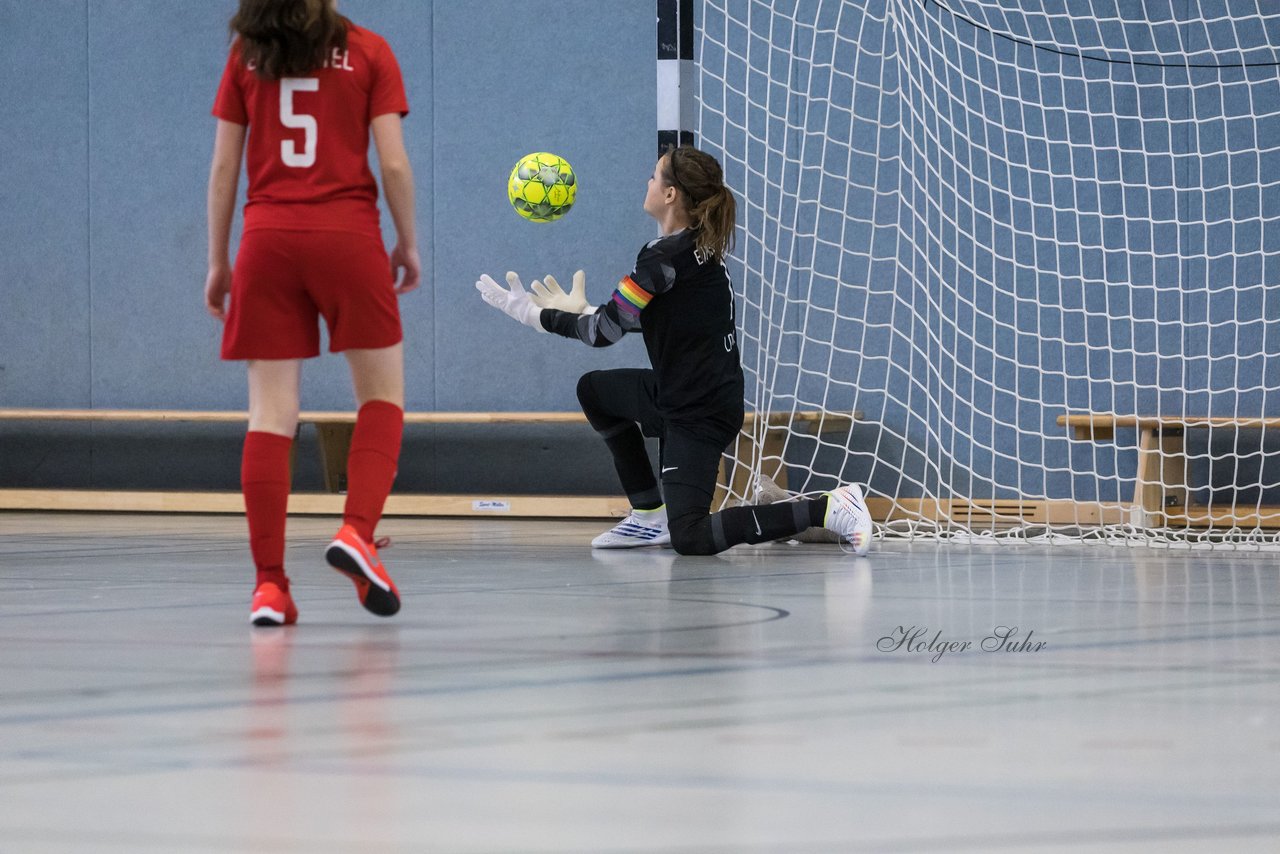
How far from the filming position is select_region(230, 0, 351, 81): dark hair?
2717mm

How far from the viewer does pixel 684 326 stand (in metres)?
4.52

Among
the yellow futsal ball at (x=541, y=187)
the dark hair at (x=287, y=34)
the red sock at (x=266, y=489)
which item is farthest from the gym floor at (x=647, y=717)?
the yellow futsal ball at (x=541, y=187)

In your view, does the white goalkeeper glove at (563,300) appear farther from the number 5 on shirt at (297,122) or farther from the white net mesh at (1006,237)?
the number 5 on shirt at (297,122)

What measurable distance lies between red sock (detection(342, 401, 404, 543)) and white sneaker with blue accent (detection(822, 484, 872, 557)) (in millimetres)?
1929

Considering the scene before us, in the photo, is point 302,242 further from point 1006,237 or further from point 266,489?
point 1006,237

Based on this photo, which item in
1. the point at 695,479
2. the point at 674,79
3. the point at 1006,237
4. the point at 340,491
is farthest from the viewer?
the point at 340,491

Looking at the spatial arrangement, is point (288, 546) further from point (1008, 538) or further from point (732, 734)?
point (732, 734)

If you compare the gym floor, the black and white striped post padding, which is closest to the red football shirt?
the gym floor

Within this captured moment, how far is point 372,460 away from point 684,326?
5.90 ft

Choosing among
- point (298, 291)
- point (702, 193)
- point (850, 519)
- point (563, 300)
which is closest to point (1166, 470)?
point (850, 519)

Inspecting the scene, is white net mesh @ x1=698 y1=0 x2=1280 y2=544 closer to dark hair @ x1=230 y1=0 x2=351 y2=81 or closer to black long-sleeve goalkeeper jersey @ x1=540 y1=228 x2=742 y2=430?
black long-sleeve goalkeeper jersey @ x1=540 y1=228 x2=742 y2=430

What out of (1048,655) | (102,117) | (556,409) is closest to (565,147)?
(556,409)

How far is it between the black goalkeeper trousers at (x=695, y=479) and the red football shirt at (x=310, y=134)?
1.83m

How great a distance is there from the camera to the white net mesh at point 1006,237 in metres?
6.51
